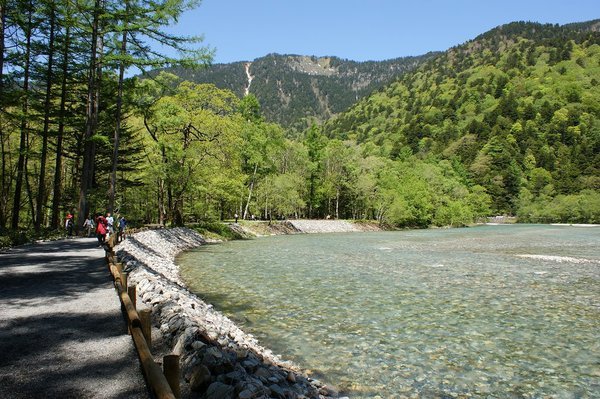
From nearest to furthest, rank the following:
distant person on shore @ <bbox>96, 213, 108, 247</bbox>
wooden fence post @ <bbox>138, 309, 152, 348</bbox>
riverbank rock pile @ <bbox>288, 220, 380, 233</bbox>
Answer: wooden fence post @ <bbox>138, 309, 152, 348</bbox> < distant person on shore @ <bbox>96, 213, 108, 247</bbox> < riverbank rock pile @ <bbox>288, 220, 380, 233</bbox>

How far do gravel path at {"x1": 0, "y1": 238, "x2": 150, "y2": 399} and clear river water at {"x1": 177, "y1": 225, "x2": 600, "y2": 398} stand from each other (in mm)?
4080

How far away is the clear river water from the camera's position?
842 cm

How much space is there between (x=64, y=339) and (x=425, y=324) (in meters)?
9.85

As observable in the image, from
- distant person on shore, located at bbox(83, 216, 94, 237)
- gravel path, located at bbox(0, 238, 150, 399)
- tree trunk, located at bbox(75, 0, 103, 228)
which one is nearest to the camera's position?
gravel path, located at bbox(0, 238, 150, 399)

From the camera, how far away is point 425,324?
12.3 meters

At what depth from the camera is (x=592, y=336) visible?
1113cm

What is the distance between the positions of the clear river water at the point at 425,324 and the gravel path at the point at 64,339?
4080 mm

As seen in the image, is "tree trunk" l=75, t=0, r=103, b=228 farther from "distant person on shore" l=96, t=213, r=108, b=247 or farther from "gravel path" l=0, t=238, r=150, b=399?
"gravel path" l=0, t=238, r=150, b=399

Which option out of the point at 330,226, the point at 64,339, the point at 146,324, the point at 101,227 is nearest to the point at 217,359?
the point at 146,324

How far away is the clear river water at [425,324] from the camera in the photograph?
8422 mm

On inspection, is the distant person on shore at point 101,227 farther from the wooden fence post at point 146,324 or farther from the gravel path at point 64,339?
the wooden fence post at point 146,324

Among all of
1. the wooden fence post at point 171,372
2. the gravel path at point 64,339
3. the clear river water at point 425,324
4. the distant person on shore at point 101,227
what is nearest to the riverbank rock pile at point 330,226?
the clear river water at point 425,324

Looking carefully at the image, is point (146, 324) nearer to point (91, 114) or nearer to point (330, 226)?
point (91, 114)

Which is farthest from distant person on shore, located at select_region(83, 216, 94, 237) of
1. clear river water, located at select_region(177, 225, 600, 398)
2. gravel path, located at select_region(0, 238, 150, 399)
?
gravel path, located at select_region(0, 238, 150, 399)
